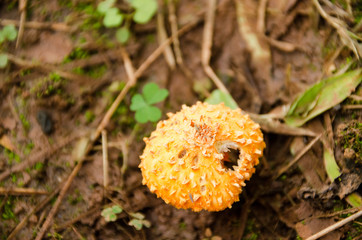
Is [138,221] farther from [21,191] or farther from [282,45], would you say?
[282,45]

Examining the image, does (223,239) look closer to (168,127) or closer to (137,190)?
(137,190)

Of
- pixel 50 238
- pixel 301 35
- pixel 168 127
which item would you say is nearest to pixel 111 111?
pixel 168 127

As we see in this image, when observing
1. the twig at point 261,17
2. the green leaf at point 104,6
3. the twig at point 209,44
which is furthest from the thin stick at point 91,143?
the twig at point 261,17

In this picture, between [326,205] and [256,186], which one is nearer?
[326,205]

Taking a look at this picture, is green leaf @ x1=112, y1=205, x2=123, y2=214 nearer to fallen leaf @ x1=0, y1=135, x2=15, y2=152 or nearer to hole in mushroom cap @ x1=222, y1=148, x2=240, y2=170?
hole in mushroom cap @ x1=222, y1=148, x2=240, y2=170

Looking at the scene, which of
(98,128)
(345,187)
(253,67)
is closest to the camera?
(345,187)

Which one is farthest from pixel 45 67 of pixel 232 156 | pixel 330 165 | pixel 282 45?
pixel 330 165

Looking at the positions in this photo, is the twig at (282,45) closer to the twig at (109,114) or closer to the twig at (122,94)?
the twig at (109,114)
